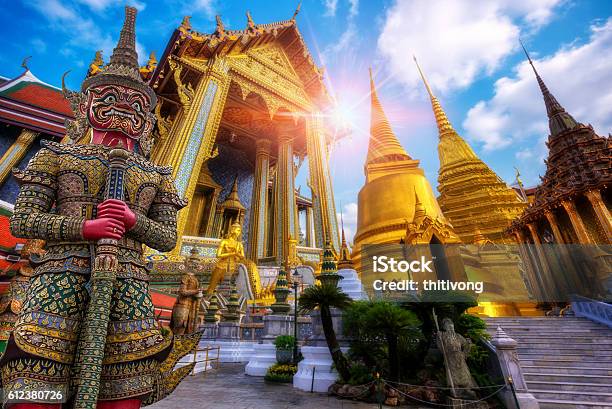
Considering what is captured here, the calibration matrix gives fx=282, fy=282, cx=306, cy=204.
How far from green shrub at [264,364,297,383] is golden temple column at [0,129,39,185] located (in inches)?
467

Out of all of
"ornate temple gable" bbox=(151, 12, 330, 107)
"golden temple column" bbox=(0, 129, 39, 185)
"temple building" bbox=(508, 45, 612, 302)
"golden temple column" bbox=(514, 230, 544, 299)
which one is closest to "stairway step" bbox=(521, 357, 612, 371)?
"temple building" bbox=(508, 45, 612, 302)

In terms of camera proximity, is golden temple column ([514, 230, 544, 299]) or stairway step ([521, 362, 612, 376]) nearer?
stairway step ([521, 362, 612, 376])

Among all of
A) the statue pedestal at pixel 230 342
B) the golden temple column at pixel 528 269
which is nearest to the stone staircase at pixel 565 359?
the golden temple column at pixel 528 269

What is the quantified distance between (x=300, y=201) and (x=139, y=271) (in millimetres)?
20414

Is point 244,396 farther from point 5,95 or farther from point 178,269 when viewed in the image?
point 5,95

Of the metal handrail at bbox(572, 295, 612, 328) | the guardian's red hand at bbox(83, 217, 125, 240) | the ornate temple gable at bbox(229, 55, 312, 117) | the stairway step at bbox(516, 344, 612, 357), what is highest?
the ornate temple gable at bbox(229, 55, 312, 117)

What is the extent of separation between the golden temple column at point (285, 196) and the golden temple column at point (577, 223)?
965 cm

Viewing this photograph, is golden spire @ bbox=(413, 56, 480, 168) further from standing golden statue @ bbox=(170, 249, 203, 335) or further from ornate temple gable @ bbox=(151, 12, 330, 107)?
standing golden statue @ bbox=(170, 249, 203, 335)

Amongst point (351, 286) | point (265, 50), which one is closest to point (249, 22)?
point (265, 50)

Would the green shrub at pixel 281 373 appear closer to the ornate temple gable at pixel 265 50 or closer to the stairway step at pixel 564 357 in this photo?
the stairway step at pixel 564 357

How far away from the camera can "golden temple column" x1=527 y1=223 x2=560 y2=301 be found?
9.01 m

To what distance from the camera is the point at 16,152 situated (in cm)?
1064

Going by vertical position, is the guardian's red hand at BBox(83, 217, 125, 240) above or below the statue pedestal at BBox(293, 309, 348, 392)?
above

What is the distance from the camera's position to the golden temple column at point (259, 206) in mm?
13281
